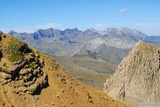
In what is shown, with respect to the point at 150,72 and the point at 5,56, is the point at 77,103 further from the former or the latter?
the point at 150,72

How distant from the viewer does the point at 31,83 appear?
46.6 m

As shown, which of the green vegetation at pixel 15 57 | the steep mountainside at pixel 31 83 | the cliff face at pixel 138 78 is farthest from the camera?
the cliff face at pixel 138 78

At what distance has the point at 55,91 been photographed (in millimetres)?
49250

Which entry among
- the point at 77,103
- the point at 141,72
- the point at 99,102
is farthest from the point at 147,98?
the point at 77,103

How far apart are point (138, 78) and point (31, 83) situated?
164 feet

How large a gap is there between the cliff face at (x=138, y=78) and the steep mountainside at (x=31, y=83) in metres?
34.9

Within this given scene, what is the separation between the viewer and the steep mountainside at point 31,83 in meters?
44.9

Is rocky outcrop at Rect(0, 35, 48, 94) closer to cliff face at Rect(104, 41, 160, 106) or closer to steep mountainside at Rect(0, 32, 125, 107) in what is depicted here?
steep mountainside at Rect(0, 32, 125, 107)

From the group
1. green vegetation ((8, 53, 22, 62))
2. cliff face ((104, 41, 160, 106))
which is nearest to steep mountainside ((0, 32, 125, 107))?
green vegetation ((8, 53, 22, 62))

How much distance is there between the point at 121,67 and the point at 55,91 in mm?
49098

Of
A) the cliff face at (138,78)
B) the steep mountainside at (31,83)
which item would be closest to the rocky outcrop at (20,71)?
the steep mountainside at (31,83)

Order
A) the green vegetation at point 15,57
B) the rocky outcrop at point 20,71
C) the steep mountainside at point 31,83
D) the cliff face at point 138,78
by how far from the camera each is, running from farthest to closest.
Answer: the cliff face at point 138,78 → the green vegetation at point 15,57 → the rocky outcrop at point 20,71 → the steep mountainside at point 31,83

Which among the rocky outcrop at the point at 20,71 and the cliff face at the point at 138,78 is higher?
the rocky outcrop at the point at 20,71

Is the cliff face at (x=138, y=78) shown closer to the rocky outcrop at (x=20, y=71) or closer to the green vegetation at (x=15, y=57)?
the rocky outcrop at (x=20, y=71)
